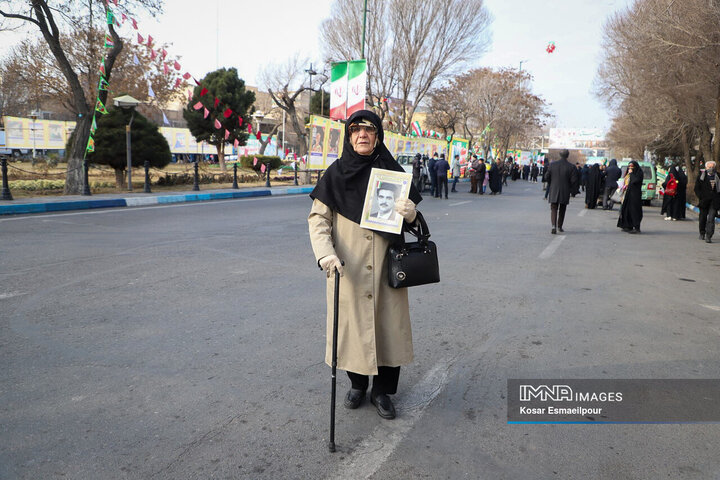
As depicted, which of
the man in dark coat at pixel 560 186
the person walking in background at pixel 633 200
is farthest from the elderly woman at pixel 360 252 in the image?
the person walking in background at pixel 633 200

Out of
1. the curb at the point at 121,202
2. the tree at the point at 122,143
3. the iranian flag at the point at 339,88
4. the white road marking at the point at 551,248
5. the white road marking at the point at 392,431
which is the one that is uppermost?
the iranian flag at the point at 339,88

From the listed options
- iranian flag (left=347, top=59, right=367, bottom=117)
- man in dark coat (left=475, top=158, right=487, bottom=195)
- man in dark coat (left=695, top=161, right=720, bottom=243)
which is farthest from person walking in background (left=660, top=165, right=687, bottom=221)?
iranian flag (left=347, top=59, right=367, bottom=117)

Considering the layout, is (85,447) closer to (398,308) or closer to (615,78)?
(398,308)

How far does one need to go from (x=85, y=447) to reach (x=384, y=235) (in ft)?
6.15

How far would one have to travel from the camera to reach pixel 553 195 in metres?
11.7

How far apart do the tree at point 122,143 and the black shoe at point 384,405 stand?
1833cm

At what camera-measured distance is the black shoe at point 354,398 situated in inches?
132

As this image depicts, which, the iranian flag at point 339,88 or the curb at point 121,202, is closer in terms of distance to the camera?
the curb at point 121,202

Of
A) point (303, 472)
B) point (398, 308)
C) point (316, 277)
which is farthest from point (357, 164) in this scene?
point (316, 277)

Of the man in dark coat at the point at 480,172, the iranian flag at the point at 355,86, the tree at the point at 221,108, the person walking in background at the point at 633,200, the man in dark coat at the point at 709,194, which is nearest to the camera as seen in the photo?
the man in dark coat at the point at 709,194

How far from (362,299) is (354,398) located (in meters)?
0.68

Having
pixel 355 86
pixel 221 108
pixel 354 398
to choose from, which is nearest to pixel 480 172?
pixel 355 86

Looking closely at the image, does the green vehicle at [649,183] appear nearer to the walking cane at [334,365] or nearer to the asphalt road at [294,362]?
the asphalt road at [294,362]

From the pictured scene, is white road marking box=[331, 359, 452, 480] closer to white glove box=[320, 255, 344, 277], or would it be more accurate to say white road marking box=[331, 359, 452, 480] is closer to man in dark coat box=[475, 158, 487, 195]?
white glove box=[320, 255, 344, 277]
